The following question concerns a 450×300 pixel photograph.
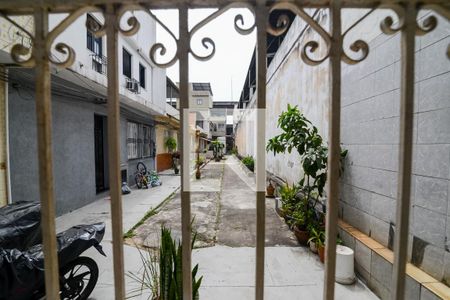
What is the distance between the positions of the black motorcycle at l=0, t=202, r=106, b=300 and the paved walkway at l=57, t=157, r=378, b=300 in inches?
14.1

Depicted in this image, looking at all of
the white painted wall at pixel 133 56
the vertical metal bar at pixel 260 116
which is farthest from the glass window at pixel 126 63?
the vertical metal bar at pixel 260 116

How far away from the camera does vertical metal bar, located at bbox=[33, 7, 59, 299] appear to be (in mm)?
832

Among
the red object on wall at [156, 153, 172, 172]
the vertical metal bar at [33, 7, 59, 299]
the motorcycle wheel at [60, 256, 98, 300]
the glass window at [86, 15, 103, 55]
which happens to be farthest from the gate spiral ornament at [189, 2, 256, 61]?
the red object on wall at [156, 153, 172, 172]

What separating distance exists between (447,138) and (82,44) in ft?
21.2

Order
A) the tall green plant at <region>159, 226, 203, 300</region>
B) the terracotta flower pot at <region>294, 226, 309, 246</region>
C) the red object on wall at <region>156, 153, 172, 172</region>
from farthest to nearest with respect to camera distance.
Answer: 1. the red object on wall at <region>156, 153, 172, 172</region>
2. the terracotta flower pot at <region>294, 226, 309, 246</region>
3. the tall green plant at <region>159, 226, 203, 300</region>

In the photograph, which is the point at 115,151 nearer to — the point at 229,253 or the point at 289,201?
the point at 229,253

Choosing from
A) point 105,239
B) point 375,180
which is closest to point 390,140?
point 375,180

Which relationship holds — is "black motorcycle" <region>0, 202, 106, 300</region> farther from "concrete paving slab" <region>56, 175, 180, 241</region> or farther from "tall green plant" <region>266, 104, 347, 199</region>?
"tall green plant" <region>266, 104, 347, 199</region>

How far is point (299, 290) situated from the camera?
99.2 inches

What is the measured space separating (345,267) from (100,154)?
727cm

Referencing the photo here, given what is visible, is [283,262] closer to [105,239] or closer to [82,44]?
[105,239]

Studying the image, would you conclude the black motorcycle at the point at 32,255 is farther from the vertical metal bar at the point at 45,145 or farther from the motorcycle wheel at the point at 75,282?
the vertical metal bar at the point at 45,145

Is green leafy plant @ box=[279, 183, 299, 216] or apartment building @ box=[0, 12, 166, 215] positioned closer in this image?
apartment building @ box=[0, 12, 166, 215]

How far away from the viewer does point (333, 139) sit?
0.86m
